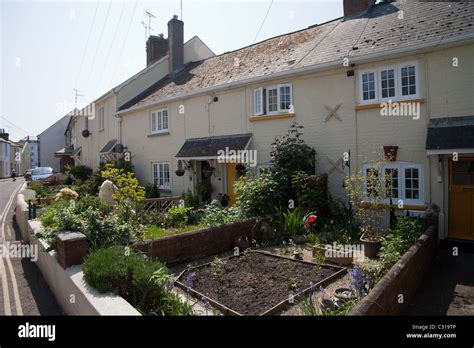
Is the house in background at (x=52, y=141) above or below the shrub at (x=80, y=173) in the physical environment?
above

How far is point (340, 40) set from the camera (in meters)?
11.8

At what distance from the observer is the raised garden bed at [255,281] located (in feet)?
16.2

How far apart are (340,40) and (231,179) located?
21.9ft

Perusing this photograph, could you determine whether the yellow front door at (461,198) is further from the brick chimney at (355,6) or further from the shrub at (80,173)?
the shrub at (80,173)

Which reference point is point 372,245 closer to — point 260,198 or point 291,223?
point 291,223

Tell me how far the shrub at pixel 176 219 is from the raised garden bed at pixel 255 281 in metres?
3.08

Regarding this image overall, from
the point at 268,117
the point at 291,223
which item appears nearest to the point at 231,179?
the point at 268,117

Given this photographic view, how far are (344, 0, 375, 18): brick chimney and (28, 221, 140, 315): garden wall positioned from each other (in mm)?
13811

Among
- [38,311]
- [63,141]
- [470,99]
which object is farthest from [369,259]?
[63,141]

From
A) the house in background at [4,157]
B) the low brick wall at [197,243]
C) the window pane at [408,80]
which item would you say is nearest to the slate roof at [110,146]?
the low brick wall at [197,243]

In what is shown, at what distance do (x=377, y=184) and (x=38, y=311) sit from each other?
7.22 metres

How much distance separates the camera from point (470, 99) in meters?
8.20

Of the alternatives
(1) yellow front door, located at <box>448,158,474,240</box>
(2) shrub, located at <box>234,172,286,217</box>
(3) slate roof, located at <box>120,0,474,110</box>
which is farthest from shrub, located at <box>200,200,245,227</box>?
(1) yellow front door, located at <box>448,158,474,240</box>

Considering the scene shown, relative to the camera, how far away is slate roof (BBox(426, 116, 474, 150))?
7.76 meters
